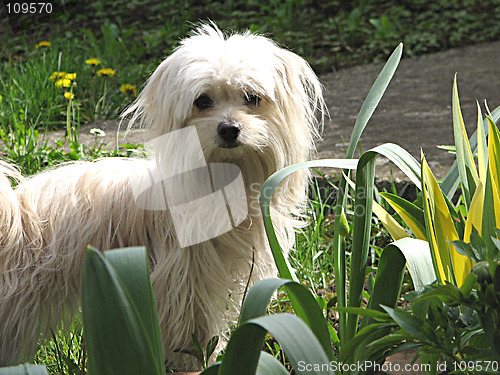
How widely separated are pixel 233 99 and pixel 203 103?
3.7 inches

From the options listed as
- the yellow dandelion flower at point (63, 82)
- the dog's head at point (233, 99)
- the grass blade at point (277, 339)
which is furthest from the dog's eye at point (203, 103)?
the yellow dandelion flower at point (63, 82)

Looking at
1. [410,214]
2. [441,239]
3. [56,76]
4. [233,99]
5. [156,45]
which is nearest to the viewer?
[441,239]

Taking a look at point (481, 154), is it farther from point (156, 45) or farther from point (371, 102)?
point (156, 45)

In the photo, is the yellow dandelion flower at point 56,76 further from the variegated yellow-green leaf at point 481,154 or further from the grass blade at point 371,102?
the variegated yellow-green leaf at point 481,154

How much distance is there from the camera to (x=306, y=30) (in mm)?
6086

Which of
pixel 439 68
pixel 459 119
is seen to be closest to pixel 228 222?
pixel 459 119

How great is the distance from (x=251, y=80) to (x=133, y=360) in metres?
1.03

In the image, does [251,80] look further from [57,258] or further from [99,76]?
[99,76]

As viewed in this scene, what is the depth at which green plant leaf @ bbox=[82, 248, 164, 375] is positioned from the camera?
113 cm

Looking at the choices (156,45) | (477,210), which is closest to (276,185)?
(477,210)

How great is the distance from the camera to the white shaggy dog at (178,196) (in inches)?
77.7

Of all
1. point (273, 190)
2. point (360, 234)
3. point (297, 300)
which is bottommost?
point (297, 300)

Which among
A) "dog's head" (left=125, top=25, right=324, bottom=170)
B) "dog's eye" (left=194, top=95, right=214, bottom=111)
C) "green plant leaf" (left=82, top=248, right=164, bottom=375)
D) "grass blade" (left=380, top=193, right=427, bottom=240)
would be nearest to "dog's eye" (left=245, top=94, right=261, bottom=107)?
"dog's head" (left=125, top=25, right=324, bottom=170)

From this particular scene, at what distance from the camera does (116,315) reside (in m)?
1.16
